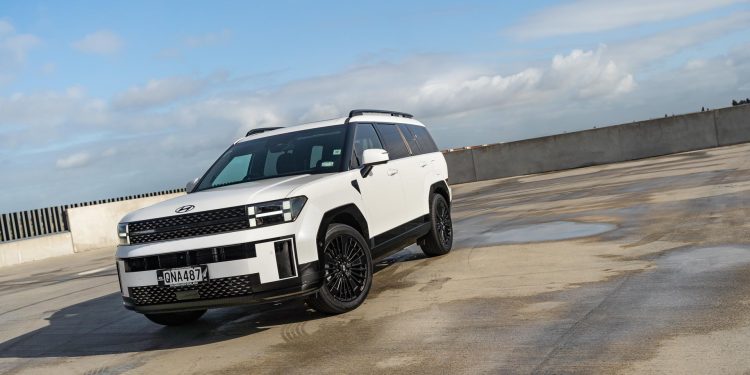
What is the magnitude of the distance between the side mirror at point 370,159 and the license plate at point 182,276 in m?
2.04

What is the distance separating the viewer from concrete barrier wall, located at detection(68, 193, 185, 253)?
77.5 feet

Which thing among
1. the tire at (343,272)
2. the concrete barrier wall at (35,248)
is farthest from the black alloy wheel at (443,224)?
the concrete barrier wall at (35,248)

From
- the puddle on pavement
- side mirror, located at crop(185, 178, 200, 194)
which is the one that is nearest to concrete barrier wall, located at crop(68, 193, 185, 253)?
the puddle on pavement

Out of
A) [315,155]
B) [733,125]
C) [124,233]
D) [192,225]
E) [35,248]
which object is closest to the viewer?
[192,225]

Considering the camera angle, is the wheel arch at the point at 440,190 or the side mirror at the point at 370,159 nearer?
the side mirror at the point at 370,159

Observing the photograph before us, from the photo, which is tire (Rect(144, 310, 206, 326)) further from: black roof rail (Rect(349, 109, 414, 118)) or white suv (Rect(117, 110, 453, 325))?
black roof rail (Rect(349, 109, 414, 118))

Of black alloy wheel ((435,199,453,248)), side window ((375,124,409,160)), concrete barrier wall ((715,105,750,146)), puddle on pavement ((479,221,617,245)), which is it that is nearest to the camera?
side window ((375,124,409,160))

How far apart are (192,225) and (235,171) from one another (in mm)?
1794

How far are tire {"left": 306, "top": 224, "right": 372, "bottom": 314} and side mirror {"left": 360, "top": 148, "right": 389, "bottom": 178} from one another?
29.0 inches

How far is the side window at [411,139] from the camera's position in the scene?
953cm

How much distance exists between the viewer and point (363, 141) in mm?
8266

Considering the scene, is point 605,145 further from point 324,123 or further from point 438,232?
point 324,123

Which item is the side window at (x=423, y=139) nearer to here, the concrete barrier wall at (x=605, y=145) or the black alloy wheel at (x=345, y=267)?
the black alloy wheel at (x=345, y=267)

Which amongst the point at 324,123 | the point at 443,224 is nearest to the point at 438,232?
the point at 443,224
